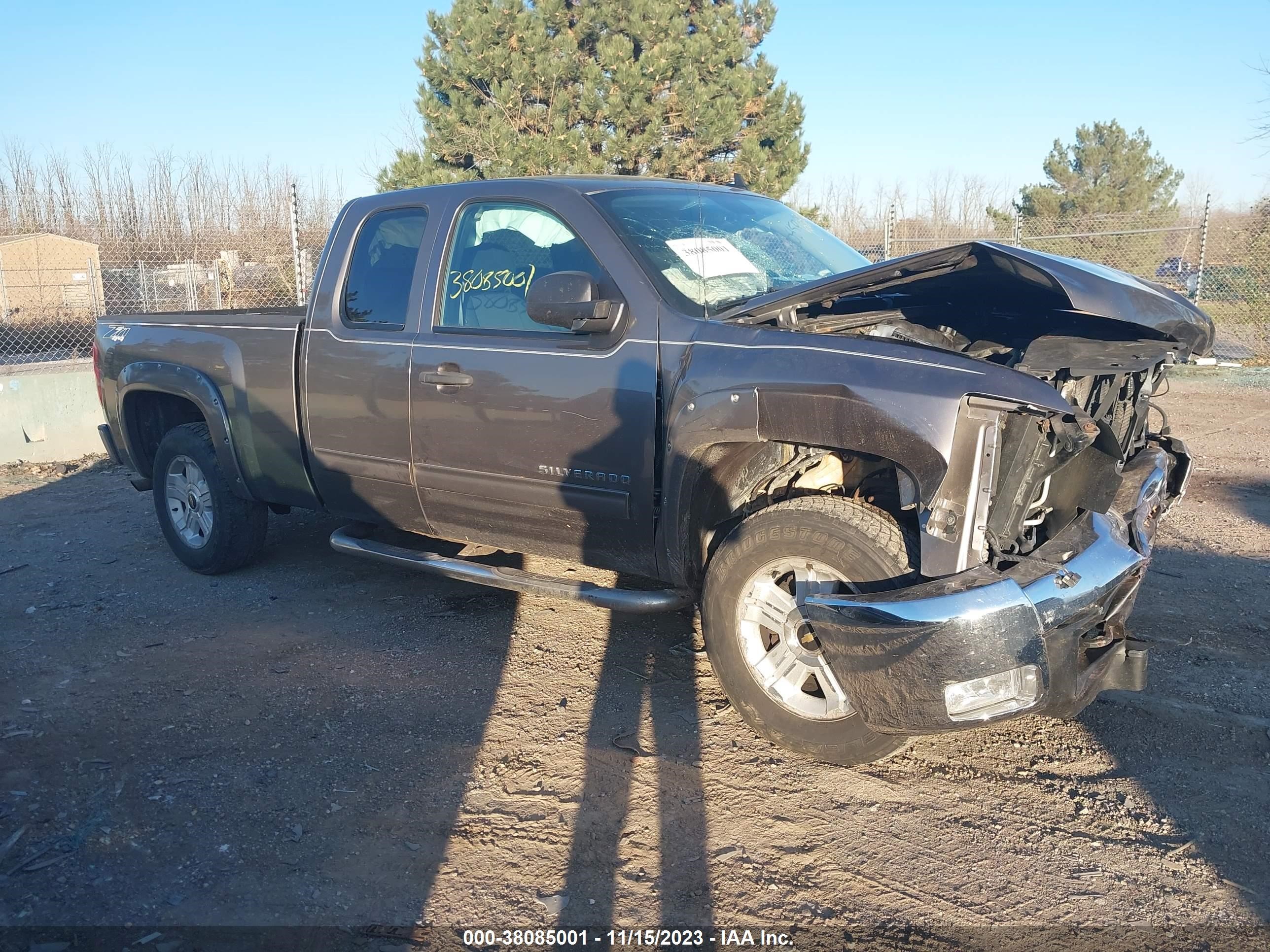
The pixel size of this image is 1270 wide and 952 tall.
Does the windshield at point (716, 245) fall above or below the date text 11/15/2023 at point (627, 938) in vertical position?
above

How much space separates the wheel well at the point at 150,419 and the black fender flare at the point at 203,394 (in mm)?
229

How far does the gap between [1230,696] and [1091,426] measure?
64.4 inches

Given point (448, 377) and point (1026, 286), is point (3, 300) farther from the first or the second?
point (1026, 286)

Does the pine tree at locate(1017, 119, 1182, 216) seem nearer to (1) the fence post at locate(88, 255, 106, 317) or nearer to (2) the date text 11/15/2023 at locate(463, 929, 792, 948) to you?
(1) the fence post at locate(88, 255, 106, 317)

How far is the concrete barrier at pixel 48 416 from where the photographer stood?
29.9ft

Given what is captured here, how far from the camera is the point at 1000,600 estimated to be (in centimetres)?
279

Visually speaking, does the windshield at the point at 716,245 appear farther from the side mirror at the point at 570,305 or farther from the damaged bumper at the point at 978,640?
the damaged bumper at the point at 978,640

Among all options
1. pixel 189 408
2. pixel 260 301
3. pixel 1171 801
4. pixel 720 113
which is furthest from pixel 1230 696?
pixel 720 113

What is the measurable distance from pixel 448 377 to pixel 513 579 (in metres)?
0.91

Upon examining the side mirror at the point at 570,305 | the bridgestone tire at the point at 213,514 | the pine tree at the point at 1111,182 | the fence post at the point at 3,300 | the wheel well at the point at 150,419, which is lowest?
the bridgestone tire at the point at 213,514

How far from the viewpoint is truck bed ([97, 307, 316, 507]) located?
4918 millimetres

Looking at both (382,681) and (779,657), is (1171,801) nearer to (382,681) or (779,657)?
(779,657)

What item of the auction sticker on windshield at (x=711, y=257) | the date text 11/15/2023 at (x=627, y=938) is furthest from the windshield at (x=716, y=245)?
the date text 11/15/2023 at (x=627, y=938)

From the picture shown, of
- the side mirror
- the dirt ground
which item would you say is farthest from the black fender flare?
the side mirror
